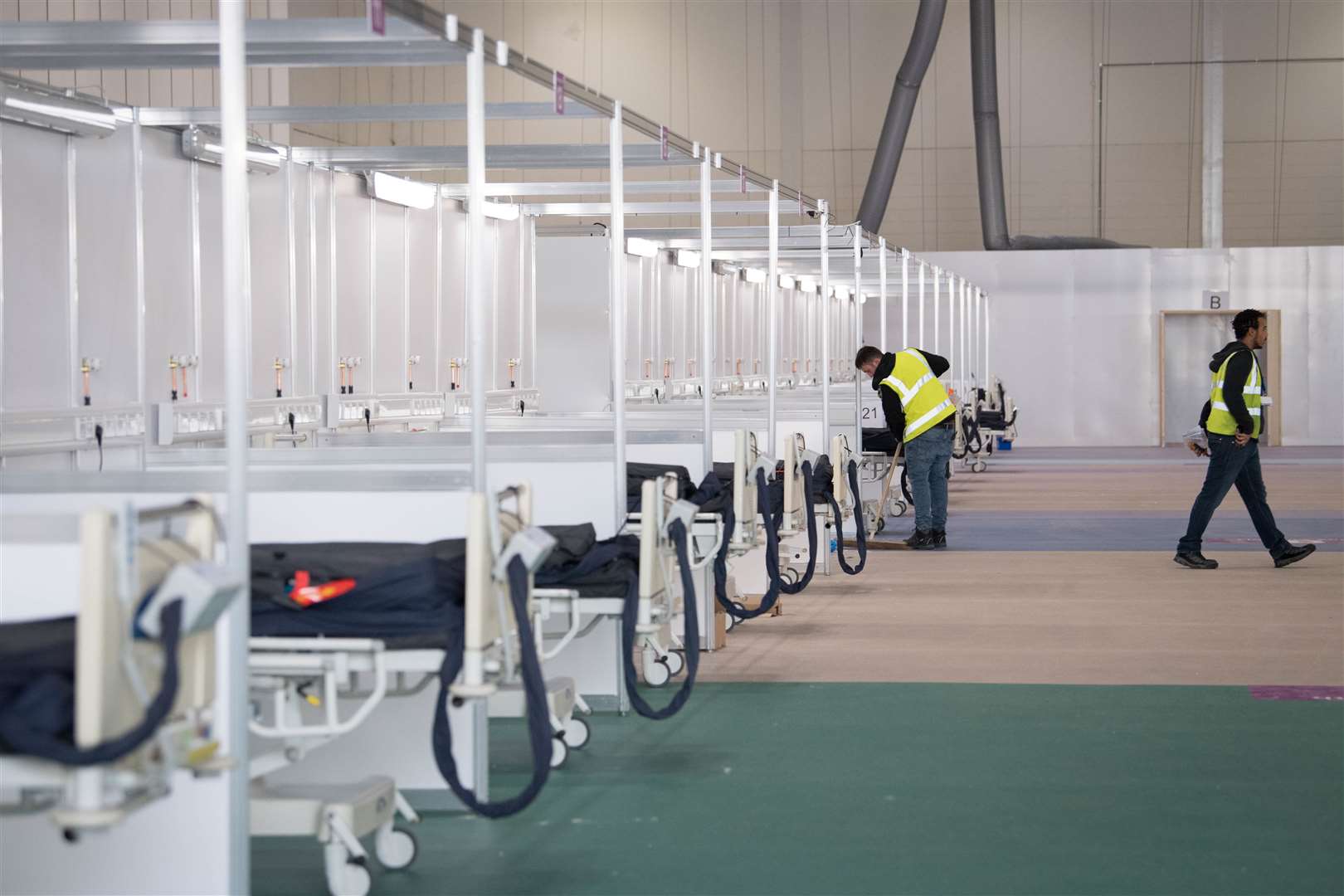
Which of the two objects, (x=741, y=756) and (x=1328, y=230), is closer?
(x=741, y=756)

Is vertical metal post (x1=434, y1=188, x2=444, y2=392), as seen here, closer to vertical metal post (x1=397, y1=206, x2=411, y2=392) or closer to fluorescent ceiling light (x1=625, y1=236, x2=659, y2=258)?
vertical metal post (x1=397, y1=206, x2=411, y2=392)

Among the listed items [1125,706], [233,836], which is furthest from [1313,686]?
[233,836]

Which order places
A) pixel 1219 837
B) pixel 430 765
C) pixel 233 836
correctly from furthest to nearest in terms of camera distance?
pixel 430 765, pixel 1219 837, pixel 233 836

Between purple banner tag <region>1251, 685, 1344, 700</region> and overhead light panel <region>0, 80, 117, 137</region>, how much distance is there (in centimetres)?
532

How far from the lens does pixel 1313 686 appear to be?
6633 mm

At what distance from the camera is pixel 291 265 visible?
934 cm

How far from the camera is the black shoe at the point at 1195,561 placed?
33.9 feet

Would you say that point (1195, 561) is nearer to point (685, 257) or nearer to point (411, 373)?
point (411, 373)

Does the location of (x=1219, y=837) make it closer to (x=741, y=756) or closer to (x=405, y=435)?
(x=741, y=756)

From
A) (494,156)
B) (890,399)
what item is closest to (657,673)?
(494,156)

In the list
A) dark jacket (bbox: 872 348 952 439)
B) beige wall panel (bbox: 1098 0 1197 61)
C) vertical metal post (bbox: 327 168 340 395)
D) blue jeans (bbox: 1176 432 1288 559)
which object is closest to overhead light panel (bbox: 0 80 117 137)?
vertical metal post (bbox: 327 168 340 395)

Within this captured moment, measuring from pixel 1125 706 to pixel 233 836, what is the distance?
3.82 metres

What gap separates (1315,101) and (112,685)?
23.7m

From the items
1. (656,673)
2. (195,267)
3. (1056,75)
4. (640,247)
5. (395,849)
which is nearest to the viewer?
(395,849)
